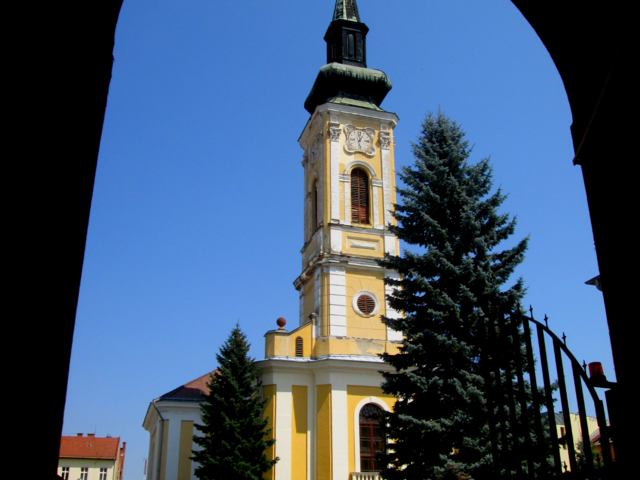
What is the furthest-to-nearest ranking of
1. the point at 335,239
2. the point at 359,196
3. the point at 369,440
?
the point at 359,196 → the point at 335,239 → the point at 369,440

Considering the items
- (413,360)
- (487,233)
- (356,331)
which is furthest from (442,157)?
(356,331)

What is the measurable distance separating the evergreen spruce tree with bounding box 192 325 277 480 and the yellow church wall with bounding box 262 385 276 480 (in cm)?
28

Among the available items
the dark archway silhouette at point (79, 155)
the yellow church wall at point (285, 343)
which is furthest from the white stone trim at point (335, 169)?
the dark archway silhouette at point (79, 155)

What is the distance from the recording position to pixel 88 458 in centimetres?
6319

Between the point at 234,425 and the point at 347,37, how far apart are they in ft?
69.8

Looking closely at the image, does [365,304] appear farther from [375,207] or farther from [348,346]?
[375,207]

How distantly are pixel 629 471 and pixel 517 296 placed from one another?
11.7 metres

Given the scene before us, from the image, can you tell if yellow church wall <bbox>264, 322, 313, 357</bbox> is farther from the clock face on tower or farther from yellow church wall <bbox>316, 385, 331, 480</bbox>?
the clock face on tower

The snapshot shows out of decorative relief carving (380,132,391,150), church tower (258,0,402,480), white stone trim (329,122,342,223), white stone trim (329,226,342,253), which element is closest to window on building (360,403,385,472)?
church tower (258,0,402,480)

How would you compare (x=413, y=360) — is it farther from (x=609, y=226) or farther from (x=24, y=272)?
(x=24, y=272)

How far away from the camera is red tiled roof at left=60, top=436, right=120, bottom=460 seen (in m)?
63.8

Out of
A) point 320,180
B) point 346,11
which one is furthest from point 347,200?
point 346,11

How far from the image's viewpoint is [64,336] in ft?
10.2

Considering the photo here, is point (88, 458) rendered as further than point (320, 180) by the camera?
Yes
